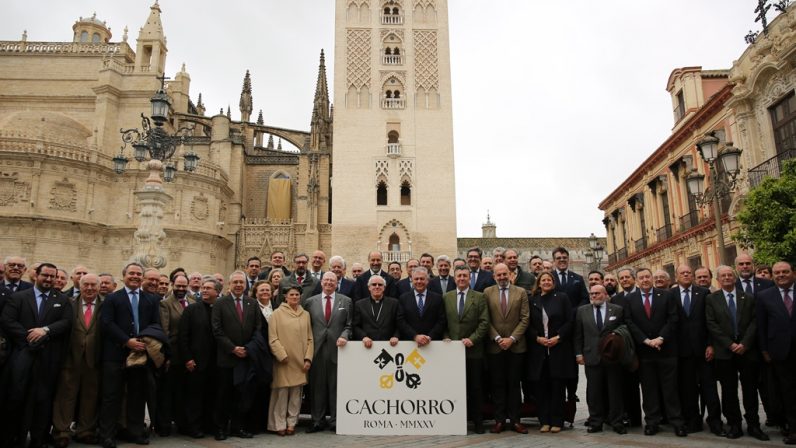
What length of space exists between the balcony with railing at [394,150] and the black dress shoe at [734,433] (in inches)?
890

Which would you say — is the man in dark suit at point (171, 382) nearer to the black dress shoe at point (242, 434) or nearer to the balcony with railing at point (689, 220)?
the black dress shoe at point (242, 434)

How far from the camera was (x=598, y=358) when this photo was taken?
5.96 m

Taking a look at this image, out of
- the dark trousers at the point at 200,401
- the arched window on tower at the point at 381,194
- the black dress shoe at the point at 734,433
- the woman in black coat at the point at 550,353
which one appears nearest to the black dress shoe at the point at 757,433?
the black dress shoe at the point at 734,433

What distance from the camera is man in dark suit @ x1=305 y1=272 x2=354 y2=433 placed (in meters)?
6.15

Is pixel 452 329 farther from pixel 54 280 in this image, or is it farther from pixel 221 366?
pixel 54 280

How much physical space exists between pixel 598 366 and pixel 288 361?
11.3 feet

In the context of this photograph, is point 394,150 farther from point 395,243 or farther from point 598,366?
point 598,366

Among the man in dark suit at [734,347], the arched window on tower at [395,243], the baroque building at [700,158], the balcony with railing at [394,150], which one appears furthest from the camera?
the balcony with railing at [394,150]

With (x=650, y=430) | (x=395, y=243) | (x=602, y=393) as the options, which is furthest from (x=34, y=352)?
(x=395, y=243)

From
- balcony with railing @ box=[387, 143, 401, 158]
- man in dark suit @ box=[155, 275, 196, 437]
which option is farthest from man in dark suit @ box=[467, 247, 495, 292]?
balcony with railing @ box=[387, 143, 401, 158]

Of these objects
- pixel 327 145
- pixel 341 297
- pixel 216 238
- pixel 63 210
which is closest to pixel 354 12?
pixel 327 145

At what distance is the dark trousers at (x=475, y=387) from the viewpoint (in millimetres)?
5980

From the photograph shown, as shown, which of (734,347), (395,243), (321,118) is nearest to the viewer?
(734,347)

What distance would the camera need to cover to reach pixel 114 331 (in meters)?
5.43
